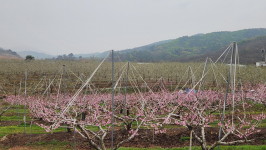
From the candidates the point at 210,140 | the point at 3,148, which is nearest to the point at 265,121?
the point at 210,140

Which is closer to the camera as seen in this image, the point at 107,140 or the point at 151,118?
the point at 151,118

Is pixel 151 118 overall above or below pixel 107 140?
above

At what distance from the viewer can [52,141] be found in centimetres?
1227

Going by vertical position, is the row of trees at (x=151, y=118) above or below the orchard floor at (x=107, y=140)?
above

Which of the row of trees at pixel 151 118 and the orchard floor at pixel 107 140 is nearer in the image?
the row of trees at pixel 151 118

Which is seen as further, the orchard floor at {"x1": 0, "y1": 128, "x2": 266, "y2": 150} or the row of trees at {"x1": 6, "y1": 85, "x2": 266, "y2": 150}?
the orchard floor at {"x1": 0, "y1": 128, "x2": 266, "y2": 150}

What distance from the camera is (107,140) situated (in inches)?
470

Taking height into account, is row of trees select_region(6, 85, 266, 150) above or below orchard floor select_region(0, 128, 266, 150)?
above

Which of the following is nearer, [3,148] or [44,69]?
[3,148]

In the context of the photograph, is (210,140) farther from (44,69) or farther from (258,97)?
(44,69)

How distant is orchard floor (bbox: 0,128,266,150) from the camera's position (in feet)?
37.2

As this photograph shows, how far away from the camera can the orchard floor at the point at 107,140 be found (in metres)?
11.3

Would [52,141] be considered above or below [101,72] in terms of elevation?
below

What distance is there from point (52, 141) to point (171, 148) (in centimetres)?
664
